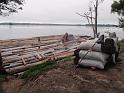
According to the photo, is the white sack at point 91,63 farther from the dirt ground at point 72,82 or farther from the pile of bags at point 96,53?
the dirt ground at point 72,82

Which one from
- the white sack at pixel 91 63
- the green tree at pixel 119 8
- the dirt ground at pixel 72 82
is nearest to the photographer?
the dirt ground at pixel 72 82

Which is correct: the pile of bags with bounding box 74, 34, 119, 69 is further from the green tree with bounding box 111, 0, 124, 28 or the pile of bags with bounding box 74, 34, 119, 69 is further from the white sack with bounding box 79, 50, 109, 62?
the green tree with bounding box 111, 0, 124, 28

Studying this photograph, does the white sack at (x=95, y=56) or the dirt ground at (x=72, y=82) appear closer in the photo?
the dirt ground at (x=72, y=82)

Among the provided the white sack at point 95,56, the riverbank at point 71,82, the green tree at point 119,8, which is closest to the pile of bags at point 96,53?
the white sack at point 95,56

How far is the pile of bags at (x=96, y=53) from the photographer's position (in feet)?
34.1

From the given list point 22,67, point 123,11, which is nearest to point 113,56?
point 22,67

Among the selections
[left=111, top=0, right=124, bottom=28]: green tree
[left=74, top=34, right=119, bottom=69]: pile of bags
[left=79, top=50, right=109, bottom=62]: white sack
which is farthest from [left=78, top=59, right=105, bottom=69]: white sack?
[left=111, top=0, right=124, bottom=28]: green tree

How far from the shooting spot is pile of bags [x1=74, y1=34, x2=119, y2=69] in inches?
409

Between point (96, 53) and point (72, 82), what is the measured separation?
2257 mm

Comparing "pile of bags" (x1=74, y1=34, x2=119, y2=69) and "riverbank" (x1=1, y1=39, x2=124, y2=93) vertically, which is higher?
"pile of bags" (x1=74, y1=34, x2=119, y2=69)

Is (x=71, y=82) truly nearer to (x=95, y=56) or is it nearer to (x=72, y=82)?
(x=72, y=82)

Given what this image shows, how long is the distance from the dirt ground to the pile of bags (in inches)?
11.6

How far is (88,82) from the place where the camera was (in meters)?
8.79

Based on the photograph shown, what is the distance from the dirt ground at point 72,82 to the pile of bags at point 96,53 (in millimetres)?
295
